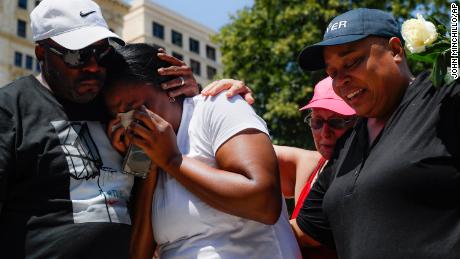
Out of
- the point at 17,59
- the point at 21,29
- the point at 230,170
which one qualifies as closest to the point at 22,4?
the point at 21,29

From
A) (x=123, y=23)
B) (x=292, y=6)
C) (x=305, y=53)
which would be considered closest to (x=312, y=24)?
(x=292, y=6)

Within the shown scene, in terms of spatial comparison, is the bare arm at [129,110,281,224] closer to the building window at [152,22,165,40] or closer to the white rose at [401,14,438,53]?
the white rose at [401,14,438,53]

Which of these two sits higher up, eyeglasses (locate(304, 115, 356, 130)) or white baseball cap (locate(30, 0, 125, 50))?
white baseball cap (locate(30, 0, 125, 50))

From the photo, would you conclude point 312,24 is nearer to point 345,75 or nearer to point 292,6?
point 292,6

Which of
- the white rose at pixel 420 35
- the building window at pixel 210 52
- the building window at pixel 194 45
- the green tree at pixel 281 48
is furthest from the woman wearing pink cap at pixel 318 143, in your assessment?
the building window at pixel 210 52

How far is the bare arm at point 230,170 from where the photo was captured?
253 centimetres

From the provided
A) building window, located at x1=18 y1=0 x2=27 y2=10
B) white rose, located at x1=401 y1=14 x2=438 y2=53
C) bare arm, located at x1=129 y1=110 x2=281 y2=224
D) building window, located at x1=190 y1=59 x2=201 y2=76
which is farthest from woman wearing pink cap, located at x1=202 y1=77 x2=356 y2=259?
building window, located at x1=190 y1=59 x2=201 y2=76

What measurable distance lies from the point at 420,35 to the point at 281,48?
12821mm

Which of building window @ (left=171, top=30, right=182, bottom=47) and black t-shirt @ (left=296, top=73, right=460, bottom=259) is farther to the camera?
building window @ (left=171, top=30, right=182, bottom=47)

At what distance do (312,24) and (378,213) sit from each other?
526 inches

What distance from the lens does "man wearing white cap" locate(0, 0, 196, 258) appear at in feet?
8.34

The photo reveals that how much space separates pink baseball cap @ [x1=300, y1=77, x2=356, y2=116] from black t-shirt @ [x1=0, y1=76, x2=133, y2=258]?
4.70 ft

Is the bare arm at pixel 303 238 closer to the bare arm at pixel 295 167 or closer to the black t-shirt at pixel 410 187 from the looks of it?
the black t-shirt at pixel 410 187

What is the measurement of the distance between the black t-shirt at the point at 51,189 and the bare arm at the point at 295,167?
1.50 m
